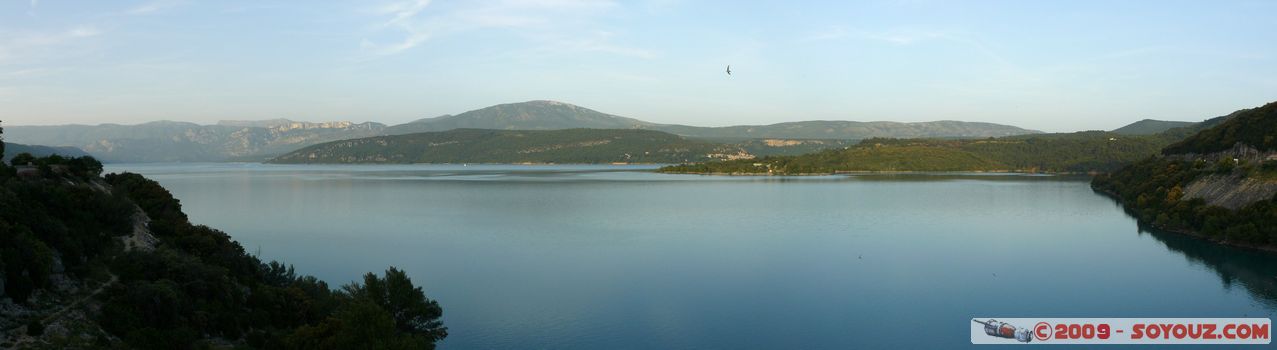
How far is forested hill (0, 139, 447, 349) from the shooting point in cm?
2072

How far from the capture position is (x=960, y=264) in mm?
44594

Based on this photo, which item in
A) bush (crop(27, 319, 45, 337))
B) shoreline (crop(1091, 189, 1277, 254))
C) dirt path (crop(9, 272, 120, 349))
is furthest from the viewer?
shoreline (crop(1091, 189, 1277, 254))

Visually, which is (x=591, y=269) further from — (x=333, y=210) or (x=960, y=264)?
(x=333, y=210)

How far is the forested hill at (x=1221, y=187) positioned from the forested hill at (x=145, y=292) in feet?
170

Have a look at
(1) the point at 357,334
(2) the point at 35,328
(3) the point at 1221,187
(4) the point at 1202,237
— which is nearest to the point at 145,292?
(2) the point at 35,328

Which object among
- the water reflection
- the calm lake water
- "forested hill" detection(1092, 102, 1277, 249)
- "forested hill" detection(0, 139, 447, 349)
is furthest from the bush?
"forested hill" detection(1092, 102, 1277, 249)

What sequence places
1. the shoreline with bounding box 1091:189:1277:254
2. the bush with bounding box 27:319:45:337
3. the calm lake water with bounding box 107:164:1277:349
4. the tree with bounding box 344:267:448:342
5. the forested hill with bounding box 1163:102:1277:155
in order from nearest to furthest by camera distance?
the bush with bounding box 27:319:45:337 < the tree with bounding box 344:267:448:342 < the calm lake water with bounding box 107:164:1277:349 < the shoreline with bounding box 1091:189:1277:254 < the forested hill with bounding box 1163:102:1277:155

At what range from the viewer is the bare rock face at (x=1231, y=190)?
53.1 meters

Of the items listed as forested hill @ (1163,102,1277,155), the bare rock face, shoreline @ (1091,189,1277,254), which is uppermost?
forested hill @ (1163,102,1277,155)

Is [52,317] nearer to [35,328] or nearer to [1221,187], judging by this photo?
[35,328]

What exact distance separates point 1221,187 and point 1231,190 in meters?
2.25

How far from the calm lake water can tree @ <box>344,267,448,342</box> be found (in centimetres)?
A: 115

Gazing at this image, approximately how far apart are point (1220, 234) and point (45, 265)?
206ft

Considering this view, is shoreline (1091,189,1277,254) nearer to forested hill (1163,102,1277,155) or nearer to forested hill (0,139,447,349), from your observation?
forested hill (1163,102,1277,155)
